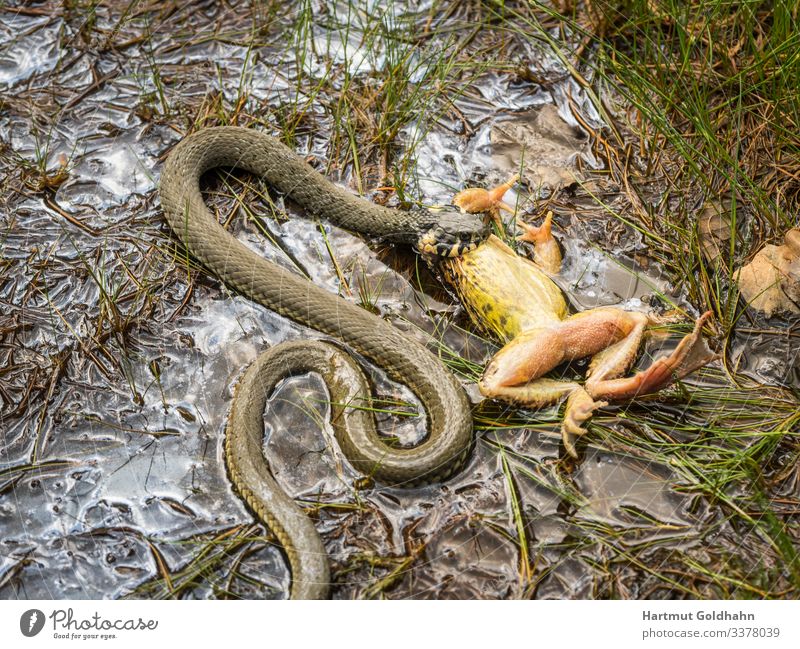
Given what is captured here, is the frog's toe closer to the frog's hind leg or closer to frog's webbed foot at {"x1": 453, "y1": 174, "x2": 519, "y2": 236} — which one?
the frog's hind leg

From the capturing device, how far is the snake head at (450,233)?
539 cm

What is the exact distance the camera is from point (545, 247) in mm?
5699

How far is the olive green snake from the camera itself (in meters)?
4.55

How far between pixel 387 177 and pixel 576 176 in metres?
1.60

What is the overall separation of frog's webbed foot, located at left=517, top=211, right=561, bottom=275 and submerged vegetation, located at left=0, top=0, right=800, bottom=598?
0.41 m

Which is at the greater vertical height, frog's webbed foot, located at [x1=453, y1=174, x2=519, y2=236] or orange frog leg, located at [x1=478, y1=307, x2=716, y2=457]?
frog's webbed foot, located at [x1=453, y1=174, x2=519, y2=236]

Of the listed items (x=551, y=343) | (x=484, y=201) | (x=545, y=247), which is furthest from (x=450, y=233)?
(x=551, y=343)

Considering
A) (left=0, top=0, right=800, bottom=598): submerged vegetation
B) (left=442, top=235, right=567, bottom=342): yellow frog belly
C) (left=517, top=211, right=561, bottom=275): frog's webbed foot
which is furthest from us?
(left=517, top=211, right=561, bottom=275): frog's webbed foot

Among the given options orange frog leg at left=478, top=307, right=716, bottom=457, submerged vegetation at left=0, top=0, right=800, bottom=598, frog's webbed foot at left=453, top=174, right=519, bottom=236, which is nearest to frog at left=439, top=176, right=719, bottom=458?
orange frog leg at left=478, top=307, right=716, bottom=457

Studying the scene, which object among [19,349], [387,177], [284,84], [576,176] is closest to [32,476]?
[19,349]

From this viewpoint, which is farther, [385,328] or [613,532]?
[385,328]

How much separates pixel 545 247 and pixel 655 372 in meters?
1.46
